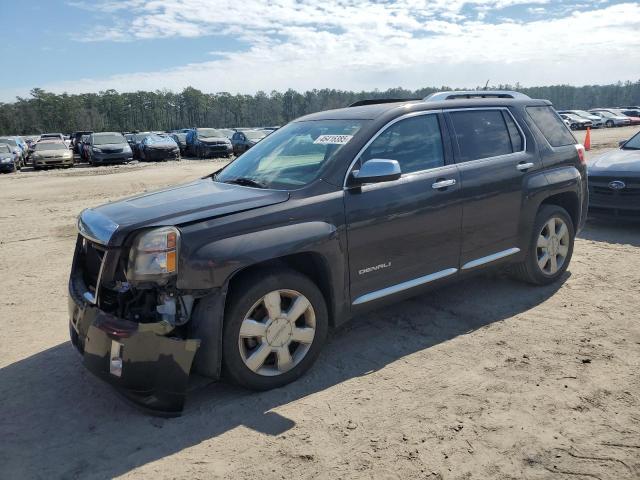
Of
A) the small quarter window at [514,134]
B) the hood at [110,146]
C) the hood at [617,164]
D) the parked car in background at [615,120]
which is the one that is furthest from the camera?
the parked car in background at [615,120]

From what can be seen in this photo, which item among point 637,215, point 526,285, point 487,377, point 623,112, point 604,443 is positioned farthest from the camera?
point 623,112

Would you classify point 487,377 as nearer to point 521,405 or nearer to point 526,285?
point 521,405

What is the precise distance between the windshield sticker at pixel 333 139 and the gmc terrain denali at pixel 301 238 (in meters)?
0.02

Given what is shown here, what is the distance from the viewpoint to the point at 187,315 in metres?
3.19

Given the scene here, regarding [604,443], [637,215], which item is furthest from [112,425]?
[637,215]

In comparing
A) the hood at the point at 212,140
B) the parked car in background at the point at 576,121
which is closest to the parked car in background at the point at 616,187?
the hood at the point at 212,140

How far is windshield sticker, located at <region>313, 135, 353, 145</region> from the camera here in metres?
3.95

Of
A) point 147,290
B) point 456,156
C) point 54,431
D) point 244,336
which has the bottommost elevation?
point 54,431

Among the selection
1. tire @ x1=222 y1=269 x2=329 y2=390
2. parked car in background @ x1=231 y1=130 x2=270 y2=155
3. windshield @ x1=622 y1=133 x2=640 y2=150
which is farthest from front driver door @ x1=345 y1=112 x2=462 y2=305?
parked car in background @ x1=231 y1=130 x2=270 y2=155

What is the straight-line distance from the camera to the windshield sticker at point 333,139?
395cm

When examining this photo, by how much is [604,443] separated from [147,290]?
274 centimetres

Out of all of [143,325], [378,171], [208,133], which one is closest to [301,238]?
[378,171]

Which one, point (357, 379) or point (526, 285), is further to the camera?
point (526, 285)

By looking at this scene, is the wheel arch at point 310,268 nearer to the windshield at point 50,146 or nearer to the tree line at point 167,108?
the windshield at point 50,146
